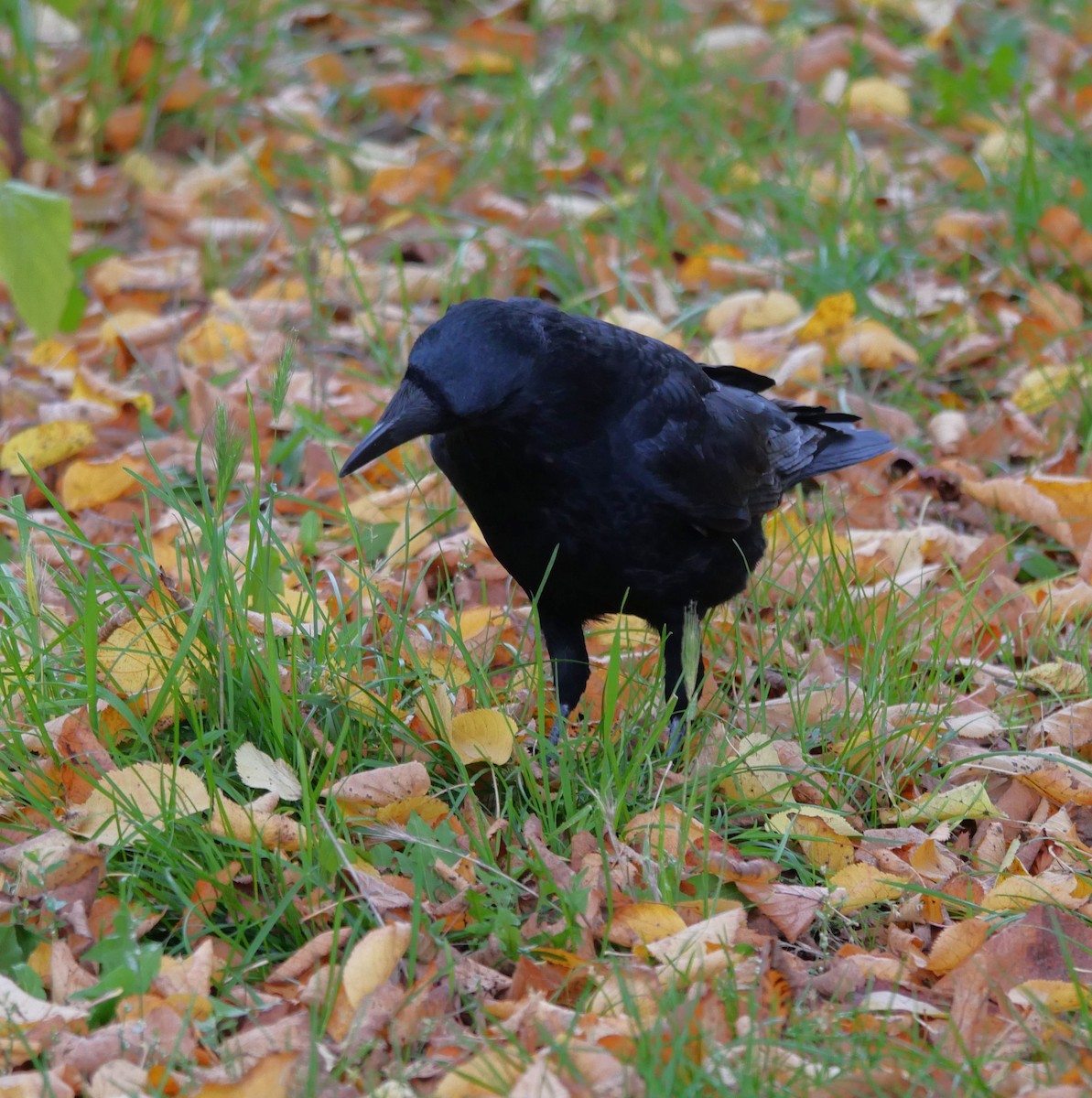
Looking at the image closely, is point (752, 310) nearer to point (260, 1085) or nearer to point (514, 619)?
point (514, 619)

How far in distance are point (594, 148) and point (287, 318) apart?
1.65m

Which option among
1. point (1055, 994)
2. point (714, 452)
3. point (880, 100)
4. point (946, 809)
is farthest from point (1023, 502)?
point (880, 100)

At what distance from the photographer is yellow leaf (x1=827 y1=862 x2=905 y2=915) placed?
2.74 m

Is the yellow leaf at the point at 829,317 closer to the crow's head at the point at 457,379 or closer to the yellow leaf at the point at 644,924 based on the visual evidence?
the crow's head at the point at 457,379

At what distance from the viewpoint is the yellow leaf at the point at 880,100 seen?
643 centimetres

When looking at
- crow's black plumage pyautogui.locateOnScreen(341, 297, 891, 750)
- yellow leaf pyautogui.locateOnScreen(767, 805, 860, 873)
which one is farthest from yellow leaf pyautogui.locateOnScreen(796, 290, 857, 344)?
yellow leaf pyautogui.locateOnScreen(767, 805, 860, 873)

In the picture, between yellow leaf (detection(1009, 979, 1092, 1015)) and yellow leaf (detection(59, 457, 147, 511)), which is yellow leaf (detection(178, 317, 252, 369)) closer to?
yellow leaf (detection(59, 457, 147, 511))

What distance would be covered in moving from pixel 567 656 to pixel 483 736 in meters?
0.55

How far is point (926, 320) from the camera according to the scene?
5.16 metres

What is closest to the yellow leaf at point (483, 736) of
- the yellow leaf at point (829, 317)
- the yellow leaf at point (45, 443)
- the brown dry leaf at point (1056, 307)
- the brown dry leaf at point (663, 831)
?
the brown dry leaf at point (663, 831)

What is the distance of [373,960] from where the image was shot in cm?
239

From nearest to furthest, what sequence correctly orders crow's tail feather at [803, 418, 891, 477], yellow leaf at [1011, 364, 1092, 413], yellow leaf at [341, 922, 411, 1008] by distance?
yellow leaf at [341, 922, 411, 1008] → crow's tail feather at [803, 418, 891, 477] → yellow leaf at [1011, 364, 1092, 413]

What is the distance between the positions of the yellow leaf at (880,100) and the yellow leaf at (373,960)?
496 cm

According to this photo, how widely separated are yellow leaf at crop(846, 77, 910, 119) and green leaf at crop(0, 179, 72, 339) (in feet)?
12.2
